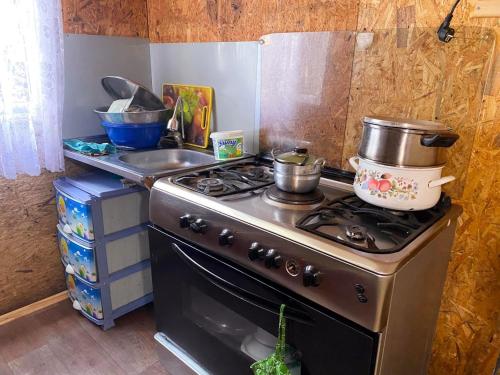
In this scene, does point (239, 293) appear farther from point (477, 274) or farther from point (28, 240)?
point (28, 240)

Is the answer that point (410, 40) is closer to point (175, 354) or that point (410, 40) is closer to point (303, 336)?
point (303, 336)

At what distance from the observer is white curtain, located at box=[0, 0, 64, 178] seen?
1.50 m

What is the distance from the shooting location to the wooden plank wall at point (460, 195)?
1.07 m

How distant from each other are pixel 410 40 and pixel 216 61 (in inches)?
34.7

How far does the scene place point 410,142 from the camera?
928mm

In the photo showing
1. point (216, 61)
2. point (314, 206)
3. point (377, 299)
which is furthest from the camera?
point (216, 61)

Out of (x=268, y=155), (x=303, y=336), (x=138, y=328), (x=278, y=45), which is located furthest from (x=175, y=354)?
(x=278, y=45)

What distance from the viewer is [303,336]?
89 centimetres

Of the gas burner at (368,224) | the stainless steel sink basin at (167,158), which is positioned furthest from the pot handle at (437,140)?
the stainless steel sink basin at (167,158)

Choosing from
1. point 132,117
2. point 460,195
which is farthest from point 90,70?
point 460,195

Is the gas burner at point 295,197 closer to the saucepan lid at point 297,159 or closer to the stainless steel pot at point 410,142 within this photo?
the saucepan lid at point 297,159

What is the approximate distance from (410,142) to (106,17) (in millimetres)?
1633

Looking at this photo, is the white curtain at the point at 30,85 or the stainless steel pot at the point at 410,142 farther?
the white curtain at the point at 30,85

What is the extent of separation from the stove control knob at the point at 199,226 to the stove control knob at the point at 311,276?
35 cm
